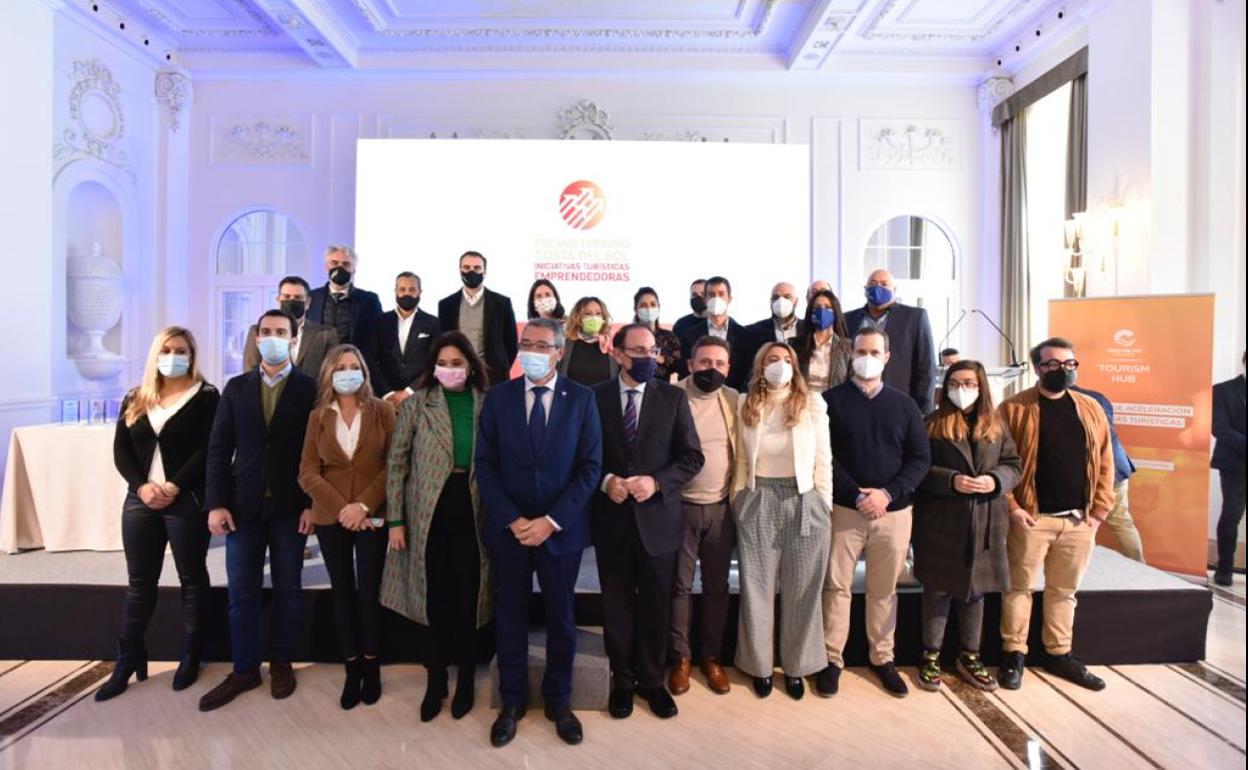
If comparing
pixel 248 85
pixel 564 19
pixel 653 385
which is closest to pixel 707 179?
pixel 564 19

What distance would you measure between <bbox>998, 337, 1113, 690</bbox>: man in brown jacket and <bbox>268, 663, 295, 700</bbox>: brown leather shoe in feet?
10.2

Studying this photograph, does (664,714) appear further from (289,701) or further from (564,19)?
(564,19)

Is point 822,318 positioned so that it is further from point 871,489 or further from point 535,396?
point 535,396

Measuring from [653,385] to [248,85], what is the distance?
810cm

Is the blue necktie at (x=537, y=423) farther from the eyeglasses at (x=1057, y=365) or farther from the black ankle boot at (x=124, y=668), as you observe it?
the eyeglasses at (x=1057, y=365)

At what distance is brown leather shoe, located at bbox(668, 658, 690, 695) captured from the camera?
9.52ft

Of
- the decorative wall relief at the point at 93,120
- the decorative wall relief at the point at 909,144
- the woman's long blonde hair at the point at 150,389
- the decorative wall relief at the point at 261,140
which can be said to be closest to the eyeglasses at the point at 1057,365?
the woman's long blonde hair at the point at 150,389

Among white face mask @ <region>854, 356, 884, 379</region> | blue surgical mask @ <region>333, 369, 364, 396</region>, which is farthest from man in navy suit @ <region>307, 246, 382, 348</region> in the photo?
white face mask @ <region>854, 356, 884, 379</region>

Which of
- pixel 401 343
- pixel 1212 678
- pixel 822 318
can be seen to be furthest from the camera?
pixel 401 343

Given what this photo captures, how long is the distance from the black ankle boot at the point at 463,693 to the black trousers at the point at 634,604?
58cm

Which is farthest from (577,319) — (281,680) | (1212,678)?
(1212,678)

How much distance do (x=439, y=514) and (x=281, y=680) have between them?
1058 mm

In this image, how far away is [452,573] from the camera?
2721 millimetres

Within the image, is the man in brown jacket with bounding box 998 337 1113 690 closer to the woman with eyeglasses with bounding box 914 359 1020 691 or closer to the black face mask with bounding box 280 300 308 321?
the woman with eyeglasses with bounding box 914 359 1020 691
